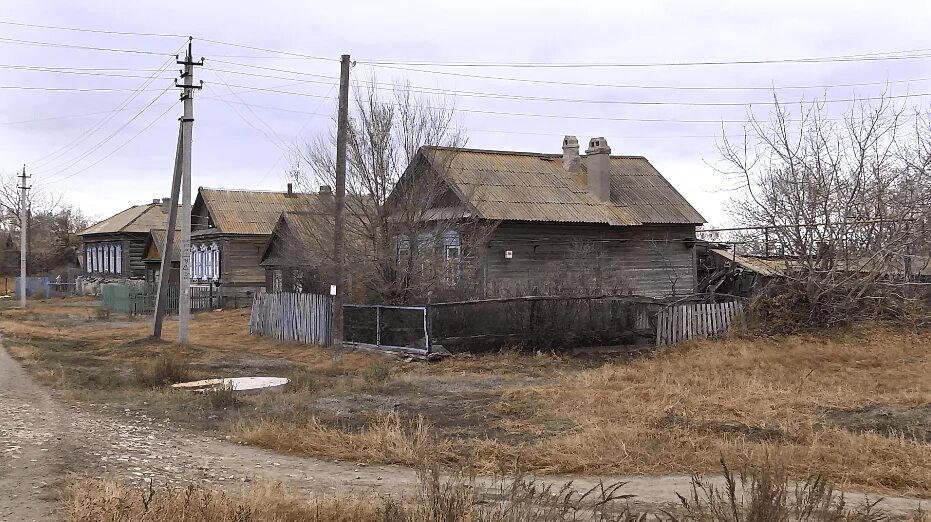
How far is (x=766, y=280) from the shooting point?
22141 millimetres

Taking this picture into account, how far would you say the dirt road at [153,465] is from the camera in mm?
7195

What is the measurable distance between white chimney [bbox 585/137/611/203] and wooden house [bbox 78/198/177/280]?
3236cm

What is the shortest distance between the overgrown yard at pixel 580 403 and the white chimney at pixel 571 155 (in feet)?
32.7

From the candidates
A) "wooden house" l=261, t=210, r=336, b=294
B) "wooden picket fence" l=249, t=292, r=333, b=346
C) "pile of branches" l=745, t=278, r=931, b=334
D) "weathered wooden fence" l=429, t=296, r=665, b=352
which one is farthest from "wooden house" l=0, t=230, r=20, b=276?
"pile of branches" l=745, t=278, r=931, b=334

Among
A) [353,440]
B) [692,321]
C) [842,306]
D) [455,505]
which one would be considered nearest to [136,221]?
[692,321]

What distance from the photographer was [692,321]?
20250mm

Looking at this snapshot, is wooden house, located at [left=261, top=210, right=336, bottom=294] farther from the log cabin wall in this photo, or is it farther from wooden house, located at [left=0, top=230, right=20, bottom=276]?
wooden house, located at [left=0, top=230, right=20, bottom=276]

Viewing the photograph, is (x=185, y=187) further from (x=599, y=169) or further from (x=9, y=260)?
(x=9, y=260)

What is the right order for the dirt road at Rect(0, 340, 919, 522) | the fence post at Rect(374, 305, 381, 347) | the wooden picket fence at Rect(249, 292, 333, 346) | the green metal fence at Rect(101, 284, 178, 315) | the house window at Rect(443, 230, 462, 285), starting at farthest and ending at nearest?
the green metal fence at Rect(101, 284, 178, 315) → the wooden picket fence at Rect(249, 292, 333, 346) → the house window at Rect(443, 230, 462, 285) → the fence post at Rect(374, 305, 381, 347) → the dirt road at Rect(0, 340, 919, 522)

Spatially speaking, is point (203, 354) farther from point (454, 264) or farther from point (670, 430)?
point (670, 430)

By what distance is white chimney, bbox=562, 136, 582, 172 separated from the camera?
2772 centimetres

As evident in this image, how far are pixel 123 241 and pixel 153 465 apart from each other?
49.2m

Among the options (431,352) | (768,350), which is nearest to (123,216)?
(431,352)

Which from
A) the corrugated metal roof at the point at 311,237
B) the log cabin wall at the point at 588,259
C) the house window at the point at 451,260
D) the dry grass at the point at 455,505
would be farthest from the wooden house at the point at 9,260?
the dry grass at the point at 455,505
